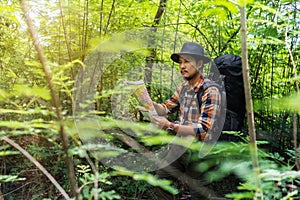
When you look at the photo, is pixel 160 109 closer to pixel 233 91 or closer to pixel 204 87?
pixel 204 87

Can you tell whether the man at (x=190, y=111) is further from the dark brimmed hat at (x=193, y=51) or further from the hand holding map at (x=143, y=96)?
the hand holding map at (x=143, y=96)

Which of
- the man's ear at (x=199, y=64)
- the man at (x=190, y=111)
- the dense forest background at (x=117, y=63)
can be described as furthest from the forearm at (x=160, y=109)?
the man's ear at (x=199, y=64)

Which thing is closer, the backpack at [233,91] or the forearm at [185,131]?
the forearm at [185,131]

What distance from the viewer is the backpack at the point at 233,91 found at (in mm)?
2564

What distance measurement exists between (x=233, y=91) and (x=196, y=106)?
0.33 metres

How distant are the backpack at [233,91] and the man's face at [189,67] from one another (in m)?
0.23

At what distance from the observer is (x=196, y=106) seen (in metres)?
2.66

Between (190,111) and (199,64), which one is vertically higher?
(199,64)

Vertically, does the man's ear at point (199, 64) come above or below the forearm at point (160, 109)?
above

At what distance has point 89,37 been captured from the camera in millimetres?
3051

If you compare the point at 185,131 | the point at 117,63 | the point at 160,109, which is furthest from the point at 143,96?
the point at 117,63

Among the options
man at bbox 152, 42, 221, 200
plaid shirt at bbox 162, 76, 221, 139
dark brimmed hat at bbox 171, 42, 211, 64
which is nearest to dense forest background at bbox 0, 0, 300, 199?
man at bbox 152, 42, 221, 200

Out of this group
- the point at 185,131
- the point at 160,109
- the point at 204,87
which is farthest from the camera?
the point at 160,109

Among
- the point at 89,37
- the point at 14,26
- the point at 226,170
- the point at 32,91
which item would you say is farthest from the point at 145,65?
the point at 32,91
